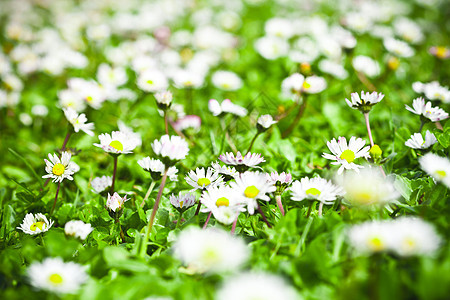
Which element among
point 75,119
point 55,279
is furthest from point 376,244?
point 75,119

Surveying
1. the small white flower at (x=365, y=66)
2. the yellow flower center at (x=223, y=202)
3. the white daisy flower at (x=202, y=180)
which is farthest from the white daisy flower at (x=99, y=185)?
the small white flower at (x=365, y=66)

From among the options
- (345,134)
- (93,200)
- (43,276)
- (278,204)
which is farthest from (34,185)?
(345,134)

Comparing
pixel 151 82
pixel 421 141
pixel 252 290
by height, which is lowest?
pixel 252 290

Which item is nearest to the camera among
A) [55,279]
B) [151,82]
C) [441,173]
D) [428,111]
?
[55,279]

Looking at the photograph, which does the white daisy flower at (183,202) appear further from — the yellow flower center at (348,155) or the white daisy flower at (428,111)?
the white daisy flower at (428,111)

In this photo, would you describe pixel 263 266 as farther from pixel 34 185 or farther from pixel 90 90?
pixel 90 90

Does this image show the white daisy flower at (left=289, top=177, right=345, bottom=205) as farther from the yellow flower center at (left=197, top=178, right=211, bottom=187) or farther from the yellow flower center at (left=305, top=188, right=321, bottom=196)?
the yellow flower center at (left=197, top=178, right=211, bottom=187)

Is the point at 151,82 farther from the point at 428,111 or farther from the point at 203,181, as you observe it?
the point at 428,111
